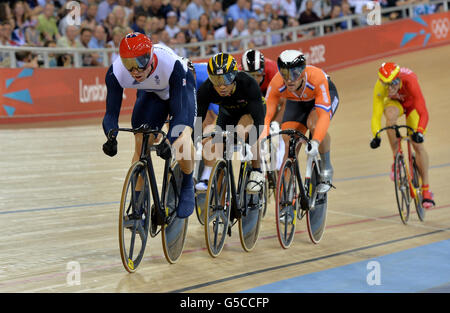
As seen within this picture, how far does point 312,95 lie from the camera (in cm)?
465

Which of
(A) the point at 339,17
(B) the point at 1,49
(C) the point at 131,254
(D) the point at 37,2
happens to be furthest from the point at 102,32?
(C) the point at 131,254

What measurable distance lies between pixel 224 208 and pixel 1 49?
581 cm

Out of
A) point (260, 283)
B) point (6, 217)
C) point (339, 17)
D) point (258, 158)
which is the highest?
point (339, 17)

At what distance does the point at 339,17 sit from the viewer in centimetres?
1316

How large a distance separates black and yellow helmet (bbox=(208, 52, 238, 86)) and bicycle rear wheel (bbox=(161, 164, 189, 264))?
58cm

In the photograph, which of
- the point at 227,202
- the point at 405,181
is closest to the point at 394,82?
the point at 405,181

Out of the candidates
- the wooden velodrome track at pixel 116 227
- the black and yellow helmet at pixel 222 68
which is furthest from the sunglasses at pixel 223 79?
the wooden velodrome track at pixel 116 227

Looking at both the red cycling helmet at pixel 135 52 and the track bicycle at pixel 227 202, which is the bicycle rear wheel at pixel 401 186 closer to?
the track bicycle at pixel 227 202

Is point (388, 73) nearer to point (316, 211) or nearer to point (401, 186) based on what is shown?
point (401, 186)

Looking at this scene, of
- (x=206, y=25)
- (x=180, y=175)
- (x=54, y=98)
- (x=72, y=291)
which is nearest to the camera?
(x=72, y=291)

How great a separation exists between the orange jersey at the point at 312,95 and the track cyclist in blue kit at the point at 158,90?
792 millimetres

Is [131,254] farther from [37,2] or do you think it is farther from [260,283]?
[37,2]

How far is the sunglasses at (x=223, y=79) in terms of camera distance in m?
4.03

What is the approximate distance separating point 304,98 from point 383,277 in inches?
57.8
